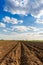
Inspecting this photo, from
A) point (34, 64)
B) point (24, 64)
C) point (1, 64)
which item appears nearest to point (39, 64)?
point (34, 64)

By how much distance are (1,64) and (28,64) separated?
2.50 meters

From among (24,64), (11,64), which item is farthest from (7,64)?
(24,64)

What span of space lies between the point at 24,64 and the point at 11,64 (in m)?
1.21

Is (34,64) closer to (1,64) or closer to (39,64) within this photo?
(39,64)

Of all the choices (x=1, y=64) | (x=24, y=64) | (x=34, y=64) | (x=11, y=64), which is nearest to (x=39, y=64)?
(x=34, y=64)

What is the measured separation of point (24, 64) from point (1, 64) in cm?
212

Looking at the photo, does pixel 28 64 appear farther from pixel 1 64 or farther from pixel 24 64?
pixel 1 64

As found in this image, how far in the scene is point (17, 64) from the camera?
41.6 feet

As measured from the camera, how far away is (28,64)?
1276 centimetres

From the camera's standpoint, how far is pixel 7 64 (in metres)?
12.7

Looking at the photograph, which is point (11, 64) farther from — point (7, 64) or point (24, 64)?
point (24, 64)

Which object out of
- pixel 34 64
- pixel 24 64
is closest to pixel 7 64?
pixel 24 64

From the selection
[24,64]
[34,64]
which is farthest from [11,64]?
[34,64]

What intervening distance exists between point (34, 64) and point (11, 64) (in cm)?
213
